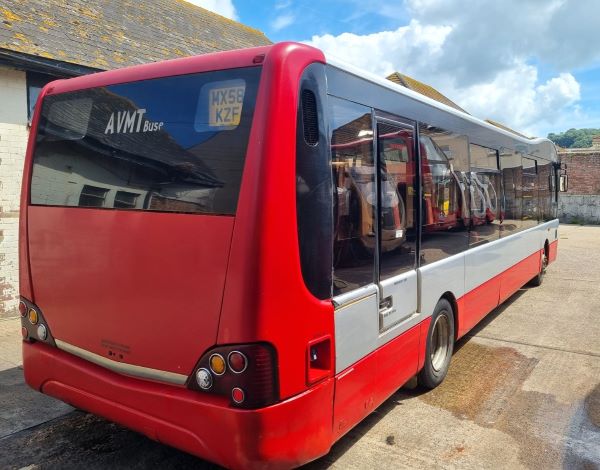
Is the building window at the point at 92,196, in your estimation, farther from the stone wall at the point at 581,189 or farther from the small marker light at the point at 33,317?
the stone wall at the point at 581,189

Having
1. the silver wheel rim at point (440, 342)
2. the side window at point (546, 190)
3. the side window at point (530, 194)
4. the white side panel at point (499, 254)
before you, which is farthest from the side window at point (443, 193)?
the side window at point (546, 190)

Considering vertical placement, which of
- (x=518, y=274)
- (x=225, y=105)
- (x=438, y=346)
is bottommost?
(x=438, y=346)

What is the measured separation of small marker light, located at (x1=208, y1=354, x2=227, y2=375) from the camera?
256cm

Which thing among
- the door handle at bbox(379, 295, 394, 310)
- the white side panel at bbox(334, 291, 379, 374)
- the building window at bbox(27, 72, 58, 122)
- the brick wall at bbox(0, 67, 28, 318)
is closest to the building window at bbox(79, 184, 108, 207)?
the white side panel at bbox(334, 291, 379, 374)

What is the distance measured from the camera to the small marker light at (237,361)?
2.50m

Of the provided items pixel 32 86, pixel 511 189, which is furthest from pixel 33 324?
pixel 511 189

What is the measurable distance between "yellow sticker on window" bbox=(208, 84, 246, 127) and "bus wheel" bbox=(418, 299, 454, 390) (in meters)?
2.68

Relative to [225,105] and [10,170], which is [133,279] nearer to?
[225,105]

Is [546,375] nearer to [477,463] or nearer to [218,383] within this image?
[477,463]

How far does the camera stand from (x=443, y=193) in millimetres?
4668

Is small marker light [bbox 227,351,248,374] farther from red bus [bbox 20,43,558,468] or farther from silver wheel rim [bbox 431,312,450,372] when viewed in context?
silver wheel rim [bbox 431,312,450,372]

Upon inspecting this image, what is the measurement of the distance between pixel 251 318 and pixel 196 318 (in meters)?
0.35

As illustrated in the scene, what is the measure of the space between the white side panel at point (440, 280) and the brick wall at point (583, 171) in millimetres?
28745

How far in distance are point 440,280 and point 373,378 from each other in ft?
4.88
